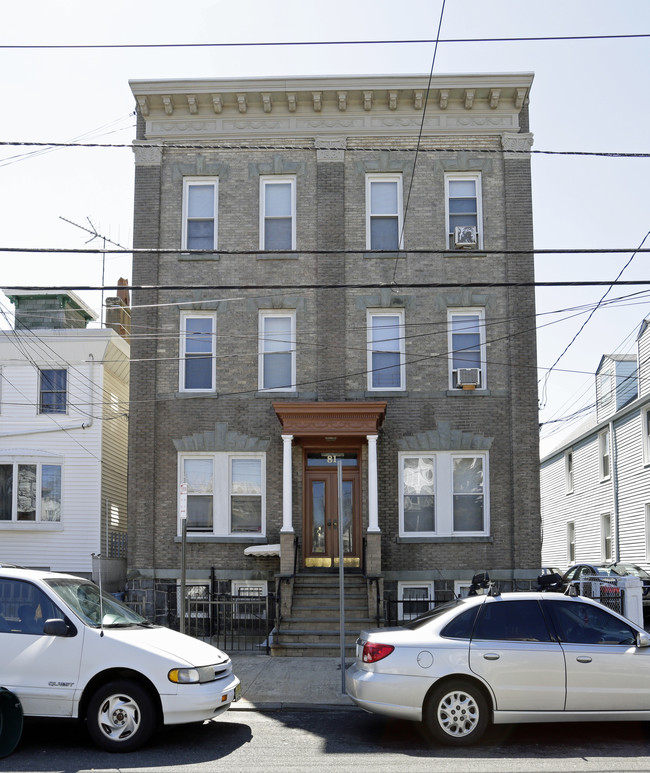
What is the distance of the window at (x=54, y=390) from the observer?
22.7 metres

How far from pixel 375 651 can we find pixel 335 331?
11042 mm

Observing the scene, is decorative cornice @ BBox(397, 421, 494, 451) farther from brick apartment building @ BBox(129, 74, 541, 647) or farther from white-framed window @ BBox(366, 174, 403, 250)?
white-framed window @ BBox(366, 174, 403, 250)

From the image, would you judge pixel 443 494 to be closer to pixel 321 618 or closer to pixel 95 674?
pixel 321 618

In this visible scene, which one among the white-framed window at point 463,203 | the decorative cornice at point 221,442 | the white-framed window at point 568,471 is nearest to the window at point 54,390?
the decorative cornice at point 221,442

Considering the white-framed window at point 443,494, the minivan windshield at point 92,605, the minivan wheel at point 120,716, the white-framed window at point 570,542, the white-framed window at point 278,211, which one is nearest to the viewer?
the minivan wheel at point 120,716

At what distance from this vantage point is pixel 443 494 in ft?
64.6

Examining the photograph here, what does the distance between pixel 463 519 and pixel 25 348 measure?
11.5 m

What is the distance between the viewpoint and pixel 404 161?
20484 millimetres

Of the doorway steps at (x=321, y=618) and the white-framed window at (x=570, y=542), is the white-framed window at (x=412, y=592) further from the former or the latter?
the white-framed window at (x=570, y=542)

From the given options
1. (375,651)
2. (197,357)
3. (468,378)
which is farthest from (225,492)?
(375,651)

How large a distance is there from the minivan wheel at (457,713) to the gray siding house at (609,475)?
20.0m

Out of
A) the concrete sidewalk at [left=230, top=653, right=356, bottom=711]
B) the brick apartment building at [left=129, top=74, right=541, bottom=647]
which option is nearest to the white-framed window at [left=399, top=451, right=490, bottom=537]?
the brick apartment building at [left=129, top=74, right=541, bottom=647]

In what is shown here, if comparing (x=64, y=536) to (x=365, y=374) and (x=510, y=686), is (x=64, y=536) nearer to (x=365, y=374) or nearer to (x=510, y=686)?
(x=365, y=374)

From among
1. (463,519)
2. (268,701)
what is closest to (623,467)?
(463,519)
